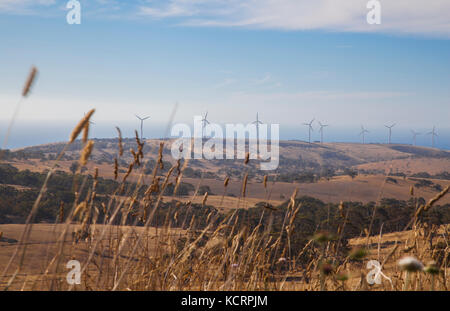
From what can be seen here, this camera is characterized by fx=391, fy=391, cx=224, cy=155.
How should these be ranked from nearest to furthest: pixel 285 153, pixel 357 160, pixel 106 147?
pixel 106 147, pixel 285 153, pixel 357 160

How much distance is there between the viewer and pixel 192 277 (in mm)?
3336

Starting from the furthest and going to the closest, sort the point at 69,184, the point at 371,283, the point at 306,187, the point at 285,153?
the point at 285,153
the point at 306,187
the point at 69,184
the point at 371,283

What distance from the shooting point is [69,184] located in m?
19.9

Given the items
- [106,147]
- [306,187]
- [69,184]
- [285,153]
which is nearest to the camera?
[69,184]

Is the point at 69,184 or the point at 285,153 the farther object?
the point at 285,153
